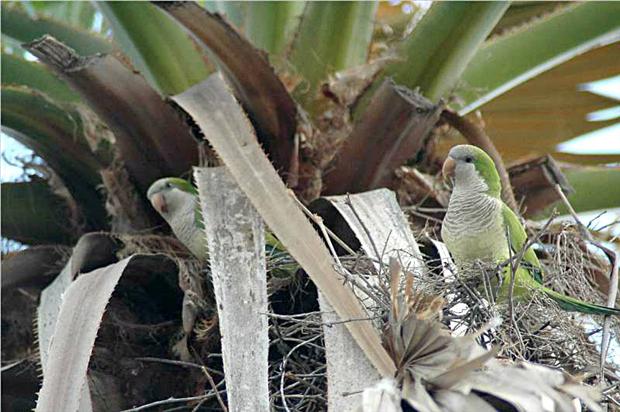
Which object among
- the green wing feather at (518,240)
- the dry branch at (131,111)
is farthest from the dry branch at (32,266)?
the green wing feather at (518,240)

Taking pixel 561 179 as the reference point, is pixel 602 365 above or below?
below

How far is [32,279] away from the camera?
272cm

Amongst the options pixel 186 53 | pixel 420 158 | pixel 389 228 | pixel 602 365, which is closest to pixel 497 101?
pixel 420 158

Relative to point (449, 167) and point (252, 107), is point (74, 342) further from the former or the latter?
point (449, 167)

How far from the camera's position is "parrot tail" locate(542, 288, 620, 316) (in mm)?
1920

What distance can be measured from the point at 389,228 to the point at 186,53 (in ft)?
3.10

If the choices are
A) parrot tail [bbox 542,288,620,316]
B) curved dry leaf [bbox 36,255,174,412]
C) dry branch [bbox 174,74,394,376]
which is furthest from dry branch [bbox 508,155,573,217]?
curved dry leaf [bbox 36,255,174,412]

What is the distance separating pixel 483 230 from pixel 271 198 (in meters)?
0.73

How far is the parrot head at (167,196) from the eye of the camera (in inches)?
101

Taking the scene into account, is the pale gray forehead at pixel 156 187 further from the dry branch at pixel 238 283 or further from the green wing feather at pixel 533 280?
the green wing feather at pixel 533 280

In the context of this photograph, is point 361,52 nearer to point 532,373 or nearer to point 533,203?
point 533,203

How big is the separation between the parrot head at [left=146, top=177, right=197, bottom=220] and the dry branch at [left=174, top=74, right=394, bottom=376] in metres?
0.45

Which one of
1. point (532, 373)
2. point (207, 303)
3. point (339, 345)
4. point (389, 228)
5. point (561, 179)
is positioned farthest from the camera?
point (561, 179)

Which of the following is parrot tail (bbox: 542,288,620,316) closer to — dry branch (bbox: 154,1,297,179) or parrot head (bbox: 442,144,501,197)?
parrot head (bbox: 442,144,501,197)
